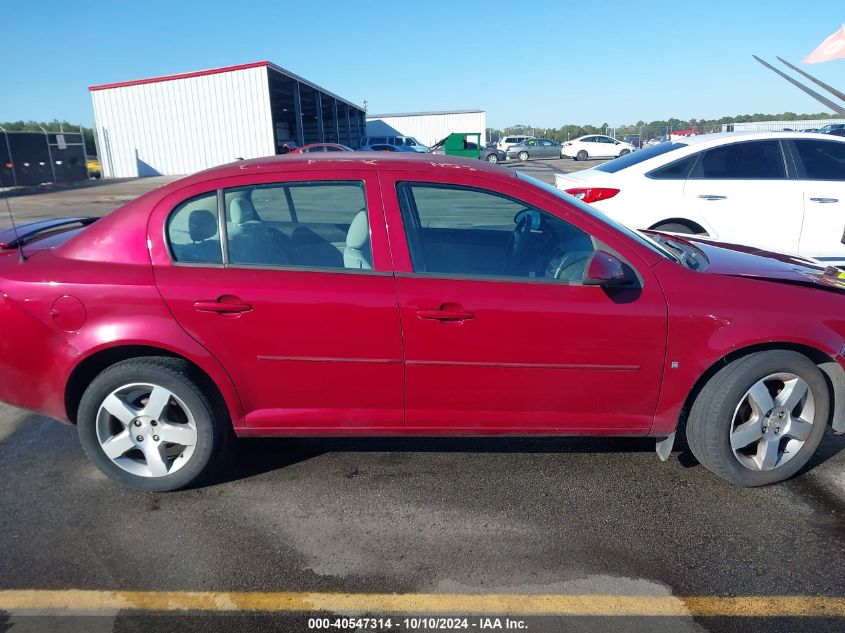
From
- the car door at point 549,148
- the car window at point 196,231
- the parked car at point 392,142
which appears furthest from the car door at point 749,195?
the car door at point 549,148

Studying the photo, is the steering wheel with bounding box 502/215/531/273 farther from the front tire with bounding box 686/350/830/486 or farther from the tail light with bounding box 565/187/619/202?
the tail light with bounding box 565/187/619/202

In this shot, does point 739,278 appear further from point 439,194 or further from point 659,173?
point 659,173

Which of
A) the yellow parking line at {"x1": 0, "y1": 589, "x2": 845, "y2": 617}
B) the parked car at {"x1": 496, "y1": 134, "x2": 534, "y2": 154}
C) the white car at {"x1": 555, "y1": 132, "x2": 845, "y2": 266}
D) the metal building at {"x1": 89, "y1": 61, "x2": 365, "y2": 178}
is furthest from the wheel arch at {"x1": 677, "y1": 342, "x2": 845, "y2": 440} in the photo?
the parked car at {"x1": 496, "y1": 134, "x2": 534, "y2": 154}

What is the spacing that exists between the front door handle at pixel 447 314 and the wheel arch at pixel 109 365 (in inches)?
42.9

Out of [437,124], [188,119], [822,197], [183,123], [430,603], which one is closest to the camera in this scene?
[430,603]

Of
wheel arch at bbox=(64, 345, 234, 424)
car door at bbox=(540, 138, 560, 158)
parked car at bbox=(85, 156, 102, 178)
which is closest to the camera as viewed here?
wheel arch at bbox=(64, 345, 234, 424)

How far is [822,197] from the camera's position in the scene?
19.5 feet

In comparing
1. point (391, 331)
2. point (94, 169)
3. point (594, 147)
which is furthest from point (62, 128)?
point (391, 331)

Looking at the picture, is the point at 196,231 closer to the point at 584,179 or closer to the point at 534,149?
the point at 584,179

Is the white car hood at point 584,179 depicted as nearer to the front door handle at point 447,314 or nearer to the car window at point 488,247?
the car window at point 488,247

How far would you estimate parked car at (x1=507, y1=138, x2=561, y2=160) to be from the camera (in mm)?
42219

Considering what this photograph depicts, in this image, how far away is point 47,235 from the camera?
3.63 metres

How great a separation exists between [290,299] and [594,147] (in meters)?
39.3

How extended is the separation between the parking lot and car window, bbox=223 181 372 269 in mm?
1189
